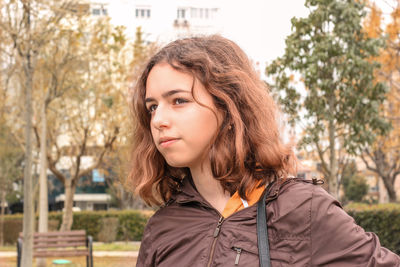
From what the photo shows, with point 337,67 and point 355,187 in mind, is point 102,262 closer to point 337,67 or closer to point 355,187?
point 337,67

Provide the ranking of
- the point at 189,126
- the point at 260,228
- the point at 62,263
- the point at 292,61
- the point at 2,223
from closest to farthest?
the point at 260,228 < the point at 189,126 < the point at 292,61 < the point at 62,263 < the point at 2,223

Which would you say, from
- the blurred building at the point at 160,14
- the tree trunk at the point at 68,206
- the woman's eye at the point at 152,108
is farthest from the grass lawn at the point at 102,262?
the blurred building at the point at 160,14

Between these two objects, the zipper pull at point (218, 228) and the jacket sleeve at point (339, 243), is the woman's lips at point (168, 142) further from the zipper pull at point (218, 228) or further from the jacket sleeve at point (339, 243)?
the jacket sleeve at point (339, 243)

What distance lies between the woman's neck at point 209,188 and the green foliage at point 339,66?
8.64 metres

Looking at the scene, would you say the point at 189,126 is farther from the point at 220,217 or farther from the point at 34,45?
the point at 34,45

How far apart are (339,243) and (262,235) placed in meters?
0.22

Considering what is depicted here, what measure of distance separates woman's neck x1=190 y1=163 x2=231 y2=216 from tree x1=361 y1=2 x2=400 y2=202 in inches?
329

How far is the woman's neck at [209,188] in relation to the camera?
1.85 meters

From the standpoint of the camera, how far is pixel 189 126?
1.76m

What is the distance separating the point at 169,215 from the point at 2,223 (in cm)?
2187

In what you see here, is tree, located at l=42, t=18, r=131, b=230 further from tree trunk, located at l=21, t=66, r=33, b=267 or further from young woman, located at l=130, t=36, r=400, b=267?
young woman, located at l=130, t=36, r=400, b=267

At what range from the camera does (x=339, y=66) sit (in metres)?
10.9

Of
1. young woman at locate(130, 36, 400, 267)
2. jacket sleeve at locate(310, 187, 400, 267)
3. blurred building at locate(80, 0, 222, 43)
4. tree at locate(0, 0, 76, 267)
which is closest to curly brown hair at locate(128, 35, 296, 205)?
young woman at locate(130, 36, 400, 267)

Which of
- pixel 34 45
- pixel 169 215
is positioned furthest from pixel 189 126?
pixel 34 45
